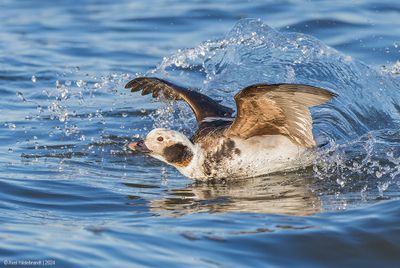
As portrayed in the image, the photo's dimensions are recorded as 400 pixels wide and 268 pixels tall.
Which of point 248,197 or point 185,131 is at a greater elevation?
point 185,131

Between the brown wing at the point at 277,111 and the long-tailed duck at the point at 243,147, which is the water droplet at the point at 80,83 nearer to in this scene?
the long-tailed duck at the point at 243,147

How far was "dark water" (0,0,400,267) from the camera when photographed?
20.3 feet

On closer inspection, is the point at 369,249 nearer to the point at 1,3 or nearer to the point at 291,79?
the point at 291,79

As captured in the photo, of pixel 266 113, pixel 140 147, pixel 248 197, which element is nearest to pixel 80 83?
pixel 140 147

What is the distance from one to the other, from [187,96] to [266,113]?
4.57 ft

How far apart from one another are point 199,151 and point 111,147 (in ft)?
4.02

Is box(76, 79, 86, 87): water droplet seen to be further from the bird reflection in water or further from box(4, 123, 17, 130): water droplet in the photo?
the bird reflection in water

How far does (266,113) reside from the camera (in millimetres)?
8031

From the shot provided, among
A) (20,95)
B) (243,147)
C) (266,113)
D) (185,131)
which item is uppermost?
(20,95)

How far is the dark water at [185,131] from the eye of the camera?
619 cm

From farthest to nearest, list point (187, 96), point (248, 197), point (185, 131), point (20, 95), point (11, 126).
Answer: point (20, 95), point (11, 126), point (185, 131), point (187, 96), point (248, 197)

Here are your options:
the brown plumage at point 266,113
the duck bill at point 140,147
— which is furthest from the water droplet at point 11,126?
the duck bill at point 140,147

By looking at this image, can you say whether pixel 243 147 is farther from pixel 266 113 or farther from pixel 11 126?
pixel 11 126

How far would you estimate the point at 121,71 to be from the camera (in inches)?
503
